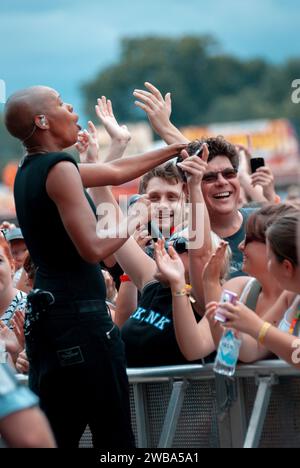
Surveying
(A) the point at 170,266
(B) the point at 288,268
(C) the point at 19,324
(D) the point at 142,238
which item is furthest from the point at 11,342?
(B) the point at 288,268

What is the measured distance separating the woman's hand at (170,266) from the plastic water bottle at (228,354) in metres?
0.40

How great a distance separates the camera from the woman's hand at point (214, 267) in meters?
4.74

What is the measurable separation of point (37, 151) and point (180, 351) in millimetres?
1117

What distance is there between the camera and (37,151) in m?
4.71

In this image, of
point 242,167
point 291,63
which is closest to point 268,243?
point 242,167

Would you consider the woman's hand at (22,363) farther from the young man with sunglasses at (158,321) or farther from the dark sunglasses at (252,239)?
the dark sunglasses at (252,239)

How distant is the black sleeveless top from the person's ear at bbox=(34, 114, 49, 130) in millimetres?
207

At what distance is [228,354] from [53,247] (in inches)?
32.8

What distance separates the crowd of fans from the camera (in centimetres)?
442

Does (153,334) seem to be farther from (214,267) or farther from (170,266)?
(214,267)

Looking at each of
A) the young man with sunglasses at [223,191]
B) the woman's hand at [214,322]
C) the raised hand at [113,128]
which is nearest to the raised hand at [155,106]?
the raised hand at [113,128]

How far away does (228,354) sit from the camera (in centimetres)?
443

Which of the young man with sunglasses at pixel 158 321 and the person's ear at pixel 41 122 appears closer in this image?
the person's ear at pixel 41 122

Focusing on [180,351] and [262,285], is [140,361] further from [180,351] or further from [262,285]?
[262,285]
